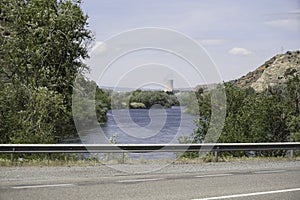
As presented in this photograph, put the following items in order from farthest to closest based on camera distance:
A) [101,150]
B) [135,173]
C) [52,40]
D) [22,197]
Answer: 1. [52,40]
2. [101,150]
3. [135,173]
4. [22,197]

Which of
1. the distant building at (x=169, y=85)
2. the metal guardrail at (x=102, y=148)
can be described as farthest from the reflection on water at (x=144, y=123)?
the metal guardrail at (x=102, y=148)

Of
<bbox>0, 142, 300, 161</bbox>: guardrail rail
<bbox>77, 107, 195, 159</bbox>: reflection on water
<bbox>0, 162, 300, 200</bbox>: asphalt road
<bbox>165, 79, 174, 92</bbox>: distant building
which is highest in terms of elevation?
<bbox>165, 79, 174, 92</bbox>: distant building

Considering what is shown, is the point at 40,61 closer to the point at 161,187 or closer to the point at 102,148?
the point at 102,148

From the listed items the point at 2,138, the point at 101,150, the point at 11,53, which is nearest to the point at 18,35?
the point at 11,53

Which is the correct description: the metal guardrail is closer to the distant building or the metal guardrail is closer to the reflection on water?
the reflection on water

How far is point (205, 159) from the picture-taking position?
51.9 feet

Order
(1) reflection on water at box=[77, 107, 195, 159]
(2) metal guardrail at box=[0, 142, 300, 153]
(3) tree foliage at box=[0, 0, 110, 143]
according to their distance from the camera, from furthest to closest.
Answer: (3) tree foliage at box=[0, 0, 110, 143], (1) reflection on water at box=[77, 107, 195, 159], (2) metal guardrail at box=[0, 142, 300, 153]

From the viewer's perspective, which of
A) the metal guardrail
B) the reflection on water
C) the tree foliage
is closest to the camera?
the metal guardrail

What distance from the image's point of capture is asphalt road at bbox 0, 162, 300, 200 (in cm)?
884

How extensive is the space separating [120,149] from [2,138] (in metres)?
10.3

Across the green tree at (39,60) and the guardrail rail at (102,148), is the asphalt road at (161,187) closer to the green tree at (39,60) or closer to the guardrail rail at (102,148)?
the guardrail rail at (102,148)

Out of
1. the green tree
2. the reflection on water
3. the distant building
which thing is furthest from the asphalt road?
the green tree

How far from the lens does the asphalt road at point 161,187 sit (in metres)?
8.84

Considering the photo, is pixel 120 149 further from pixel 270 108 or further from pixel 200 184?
pixel 270 108
